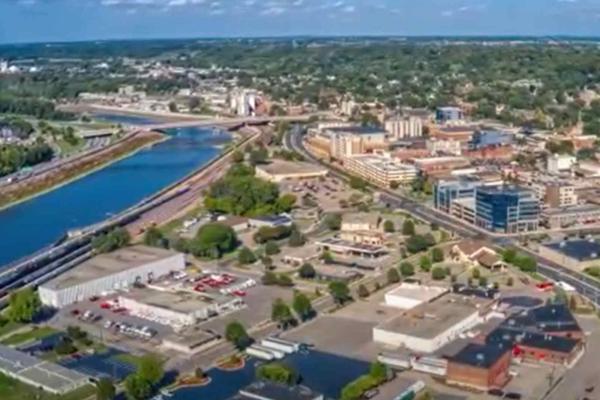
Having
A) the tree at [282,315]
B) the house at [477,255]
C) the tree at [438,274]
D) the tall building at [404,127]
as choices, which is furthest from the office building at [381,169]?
the tree at [282,315]

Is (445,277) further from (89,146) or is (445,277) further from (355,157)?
(89,146)

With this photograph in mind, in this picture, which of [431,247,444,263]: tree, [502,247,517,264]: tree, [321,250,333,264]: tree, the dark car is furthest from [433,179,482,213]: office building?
the dark car

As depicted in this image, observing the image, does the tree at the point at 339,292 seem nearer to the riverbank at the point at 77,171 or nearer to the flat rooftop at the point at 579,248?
the flat rooftop at the point at 579,248

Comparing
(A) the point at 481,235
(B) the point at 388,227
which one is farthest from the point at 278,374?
(A) the point at 481,235

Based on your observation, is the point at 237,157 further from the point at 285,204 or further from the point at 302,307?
the point at 302,307

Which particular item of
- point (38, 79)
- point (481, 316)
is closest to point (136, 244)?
point (481, 316)
